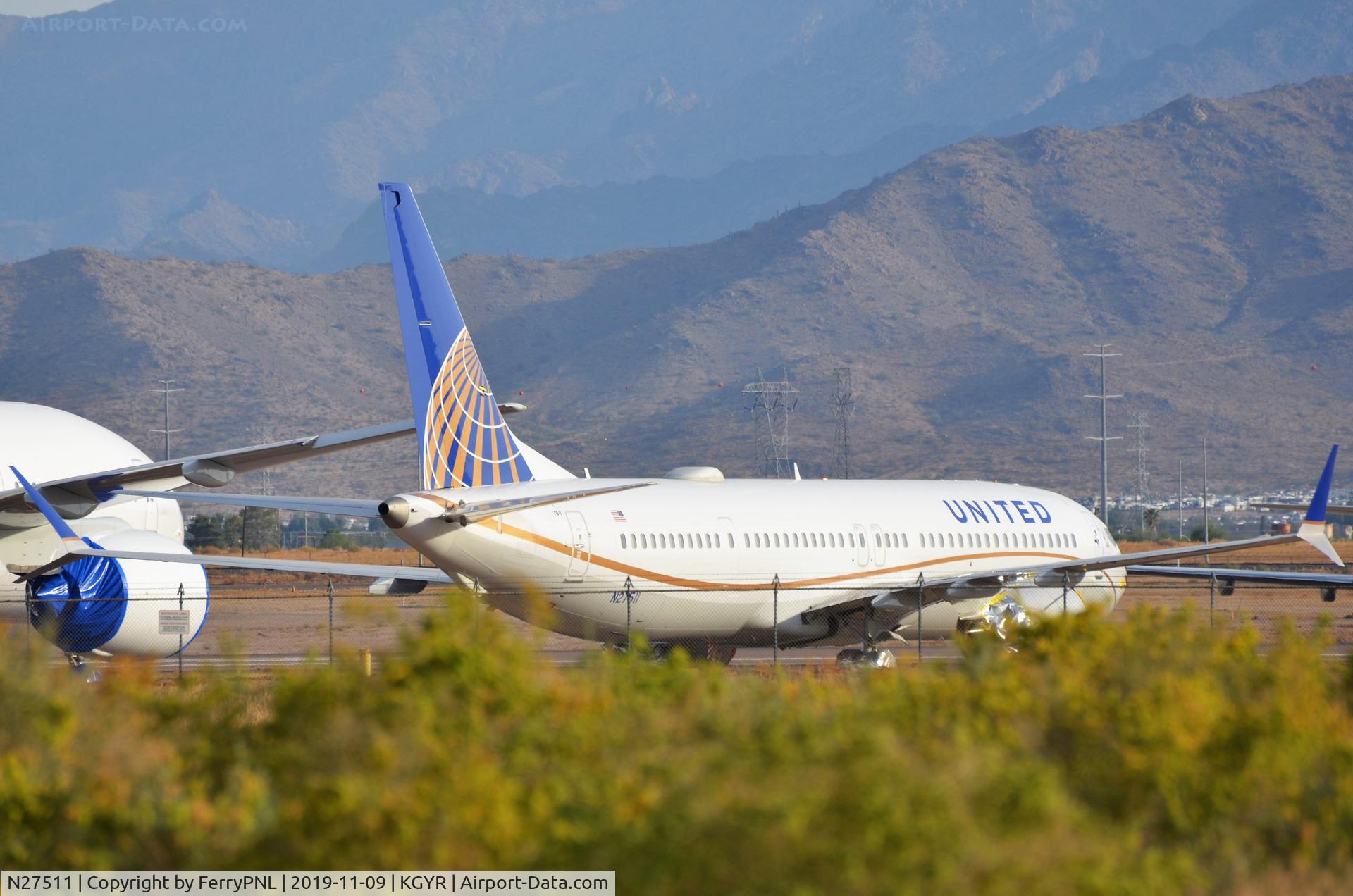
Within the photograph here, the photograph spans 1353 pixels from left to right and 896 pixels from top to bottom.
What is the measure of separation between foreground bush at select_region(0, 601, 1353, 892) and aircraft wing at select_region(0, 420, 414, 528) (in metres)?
12.8

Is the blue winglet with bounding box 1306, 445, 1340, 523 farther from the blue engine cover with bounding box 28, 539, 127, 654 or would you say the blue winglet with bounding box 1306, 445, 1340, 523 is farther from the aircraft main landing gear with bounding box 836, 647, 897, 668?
the blue engine cover with bounding box 28, 539, 127, 654

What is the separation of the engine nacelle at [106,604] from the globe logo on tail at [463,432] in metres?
4.64

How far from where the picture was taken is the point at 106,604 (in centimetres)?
2427

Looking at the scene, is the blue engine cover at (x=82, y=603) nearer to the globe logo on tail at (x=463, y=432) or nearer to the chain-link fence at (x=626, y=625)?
the chain-link fence at (x=626, y=625)

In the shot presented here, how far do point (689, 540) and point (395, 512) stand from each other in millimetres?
5837

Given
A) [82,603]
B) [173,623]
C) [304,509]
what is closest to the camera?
[304,509]

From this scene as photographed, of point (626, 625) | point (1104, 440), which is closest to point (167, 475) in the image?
point (626, 625)

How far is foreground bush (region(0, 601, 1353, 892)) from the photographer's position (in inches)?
271

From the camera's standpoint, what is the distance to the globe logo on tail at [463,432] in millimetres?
21469

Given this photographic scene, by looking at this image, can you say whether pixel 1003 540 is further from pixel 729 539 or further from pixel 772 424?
pixel 772 424

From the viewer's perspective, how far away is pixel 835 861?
661cm

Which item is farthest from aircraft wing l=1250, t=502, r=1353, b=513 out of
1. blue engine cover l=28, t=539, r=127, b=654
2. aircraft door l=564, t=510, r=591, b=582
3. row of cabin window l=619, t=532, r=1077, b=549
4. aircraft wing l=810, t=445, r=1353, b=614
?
blue engine cover l=28, t=539, r=127, b=654

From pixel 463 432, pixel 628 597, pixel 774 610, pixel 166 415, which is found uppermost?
pixel 166 415

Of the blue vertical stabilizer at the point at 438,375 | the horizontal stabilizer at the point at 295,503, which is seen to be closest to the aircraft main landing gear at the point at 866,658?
the blue vertical stabilizer at the point at 438,375
